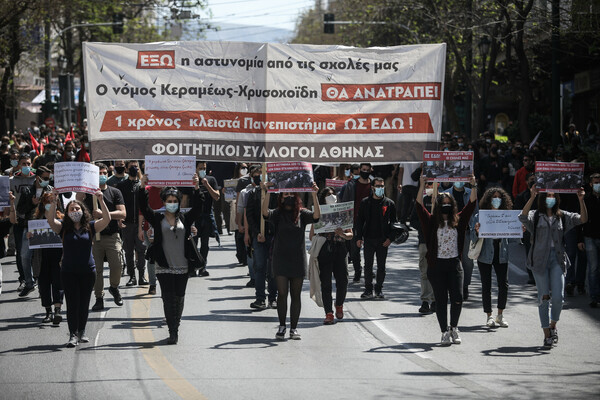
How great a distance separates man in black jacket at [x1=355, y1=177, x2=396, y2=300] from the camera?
14.6m

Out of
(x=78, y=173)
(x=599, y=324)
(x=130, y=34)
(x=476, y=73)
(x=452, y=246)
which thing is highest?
(x=130, y=34)

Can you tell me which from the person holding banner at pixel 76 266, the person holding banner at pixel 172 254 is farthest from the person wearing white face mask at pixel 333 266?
the person holding banner at pixel 76 266

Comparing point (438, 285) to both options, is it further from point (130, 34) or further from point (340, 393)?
point (130, 34)

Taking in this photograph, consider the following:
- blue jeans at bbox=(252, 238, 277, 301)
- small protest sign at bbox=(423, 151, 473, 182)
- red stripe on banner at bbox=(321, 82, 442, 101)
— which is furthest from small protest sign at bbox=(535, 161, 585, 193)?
blue jeans at bbox=(252, 238, 277, 301)

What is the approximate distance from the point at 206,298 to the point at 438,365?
520 cm

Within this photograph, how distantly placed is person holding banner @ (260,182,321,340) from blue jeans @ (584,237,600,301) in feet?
14.3

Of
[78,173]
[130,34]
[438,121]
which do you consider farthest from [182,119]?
[130,34]

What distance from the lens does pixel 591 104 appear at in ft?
131

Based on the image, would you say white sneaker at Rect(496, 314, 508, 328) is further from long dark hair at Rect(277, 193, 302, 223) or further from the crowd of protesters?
long dark hair at Rect(277, 193, 302, 223)

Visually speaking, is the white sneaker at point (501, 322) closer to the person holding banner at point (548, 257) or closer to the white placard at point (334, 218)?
the person holding banner at point (548, 257)

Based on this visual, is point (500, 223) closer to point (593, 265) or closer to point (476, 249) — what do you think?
point (476, 249)

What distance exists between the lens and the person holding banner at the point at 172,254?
1130 centimetres

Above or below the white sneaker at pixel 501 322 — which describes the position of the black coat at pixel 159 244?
above

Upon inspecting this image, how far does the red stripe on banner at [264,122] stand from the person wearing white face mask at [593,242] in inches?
122
